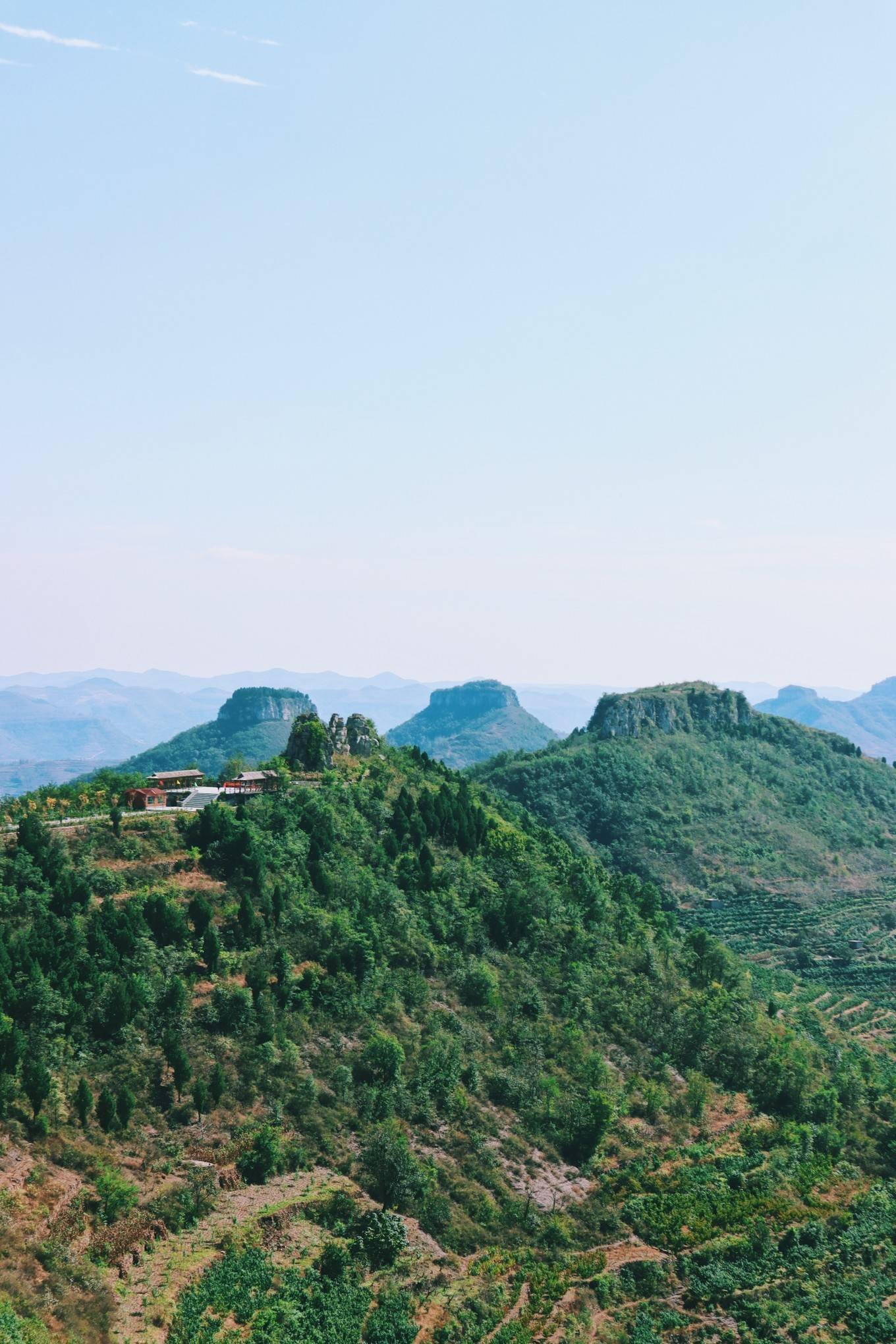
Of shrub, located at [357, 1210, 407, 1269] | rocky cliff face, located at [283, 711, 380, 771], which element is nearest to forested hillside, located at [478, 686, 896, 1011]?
rocky cliff face, located at [283, 711, 380, 771]

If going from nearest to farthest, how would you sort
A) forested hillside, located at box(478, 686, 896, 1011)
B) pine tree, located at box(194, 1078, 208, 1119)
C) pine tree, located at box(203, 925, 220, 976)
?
pine tree, located at box(194, 1078, 208, 1119) < pine tree, located at box(203, 925, 220, 976) < forested hillside, located at box(478, 686, 896, 1011)

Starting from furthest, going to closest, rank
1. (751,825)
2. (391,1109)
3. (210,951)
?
(751,825) < (210,951) < (391,1109)

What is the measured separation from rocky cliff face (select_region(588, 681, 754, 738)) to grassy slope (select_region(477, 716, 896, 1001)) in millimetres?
2248

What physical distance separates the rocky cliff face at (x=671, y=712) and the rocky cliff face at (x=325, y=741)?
7521 cm

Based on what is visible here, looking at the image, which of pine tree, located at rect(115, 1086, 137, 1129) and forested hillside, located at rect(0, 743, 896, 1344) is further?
pine tree, located at rect(115, 1086, 137, 1129)

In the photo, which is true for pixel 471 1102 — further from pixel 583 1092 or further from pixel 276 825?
pixel 276 825

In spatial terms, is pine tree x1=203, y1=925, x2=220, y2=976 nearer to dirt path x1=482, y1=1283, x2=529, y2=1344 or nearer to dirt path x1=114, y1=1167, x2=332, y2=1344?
dirt path x1=114, y1=1167, x2=332, y2=1344

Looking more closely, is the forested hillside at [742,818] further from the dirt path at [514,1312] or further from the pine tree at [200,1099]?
the pine tree at [200,1099]

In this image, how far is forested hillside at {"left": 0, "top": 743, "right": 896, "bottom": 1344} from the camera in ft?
131

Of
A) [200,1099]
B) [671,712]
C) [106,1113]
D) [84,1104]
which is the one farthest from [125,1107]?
[671,712]

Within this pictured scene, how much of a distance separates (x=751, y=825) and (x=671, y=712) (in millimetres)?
32473

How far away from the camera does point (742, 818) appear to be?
13738cm

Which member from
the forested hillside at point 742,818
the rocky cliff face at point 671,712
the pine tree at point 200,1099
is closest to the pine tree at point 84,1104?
the pine tree at point 200,1099

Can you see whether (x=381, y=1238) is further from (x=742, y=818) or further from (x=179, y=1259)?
(x=742, y=818)
